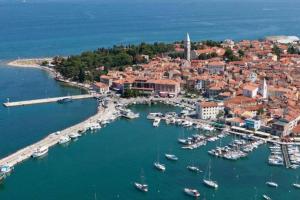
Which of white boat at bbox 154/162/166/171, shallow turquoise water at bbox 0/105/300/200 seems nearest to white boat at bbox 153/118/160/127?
shallow turquoise water at bbox 0/105/300/200

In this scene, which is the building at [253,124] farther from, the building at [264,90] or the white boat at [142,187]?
the white boat at [142,187]

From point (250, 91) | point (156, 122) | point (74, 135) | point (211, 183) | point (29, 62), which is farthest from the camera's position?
point (29, 62)

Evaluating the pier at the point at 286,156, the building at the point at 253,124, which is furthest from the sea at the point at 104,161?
the building at the point at 253,124

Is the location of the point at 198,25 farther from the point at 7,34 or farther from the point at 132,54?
the point at 132,54

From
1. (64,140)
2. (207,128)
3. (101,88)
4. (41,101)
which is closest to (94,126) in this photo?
(64,140)

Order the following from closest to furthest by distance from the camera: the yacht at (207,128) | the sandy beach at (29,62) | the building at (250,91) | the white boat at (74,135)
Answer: the white boat at (74,135) < the yacht at (207,128) < the building at (250,91) < the sandy beach at (29,62)

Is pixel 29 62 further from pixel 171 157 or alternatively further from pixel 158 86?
pixel 171 157
